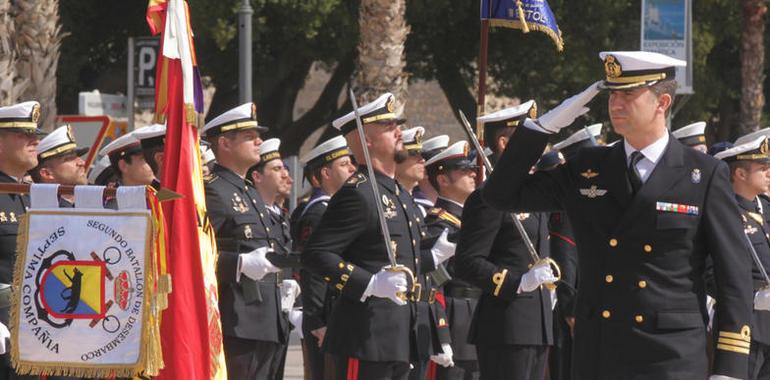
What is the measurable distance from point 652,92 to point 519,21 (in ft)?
12.2

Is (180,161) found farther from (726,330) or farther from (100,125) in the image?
(100,125)

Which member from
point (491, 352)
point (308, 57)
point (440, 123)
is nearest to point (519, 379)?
point (491, 352)

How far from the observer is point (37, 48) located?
43.8 ft

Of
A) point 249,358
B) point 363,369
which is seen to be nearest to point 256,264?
point 249,358

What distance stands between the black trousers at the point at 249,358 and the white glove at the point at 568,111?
3186 mm

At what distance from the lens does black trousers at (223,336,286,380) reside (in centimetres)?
836

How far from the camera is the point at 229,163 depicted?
8.66 metres

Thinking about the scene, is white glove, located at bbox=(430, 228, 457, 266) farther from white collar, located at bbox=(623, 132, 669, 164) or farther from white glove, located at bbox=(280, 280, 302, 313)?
white collar, located at bbox=(623, 132, 669, 164)

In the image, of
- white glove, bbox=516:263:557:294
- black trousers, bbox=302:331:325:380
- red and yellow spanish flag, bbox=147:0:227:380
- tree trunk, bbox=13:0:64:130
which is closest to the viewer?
red and yellow spanish flag, bbox=147:0:227:380

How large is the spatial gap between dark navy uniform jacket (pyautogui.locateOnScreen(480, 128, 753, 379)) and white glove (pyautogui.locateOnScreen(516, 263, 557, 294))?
7.35 ft

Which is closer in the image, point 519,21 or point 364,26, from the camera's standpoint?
point 519,21

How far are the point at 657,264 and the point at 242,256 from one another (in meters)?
3.18

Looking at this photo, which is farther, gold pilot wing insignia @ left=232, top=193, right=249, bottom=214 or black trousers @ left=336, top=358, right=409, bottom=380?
gold pilot wing insignia @ left=232, top=193, right=249, bottom=214

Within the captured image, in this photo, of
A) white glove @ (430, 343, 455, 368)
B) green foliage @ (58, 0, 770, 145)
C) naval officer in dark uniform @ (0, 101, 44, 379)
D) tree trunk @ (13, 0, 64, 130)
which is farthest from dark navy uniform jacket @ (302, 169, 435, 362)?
green foliage @ (58, 0, 770, 145)
